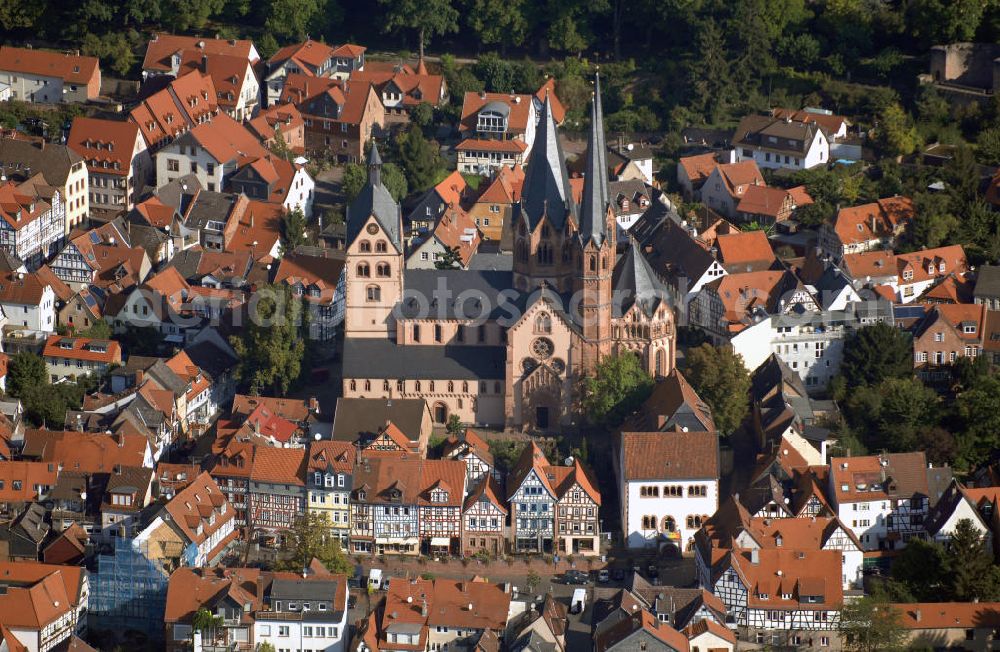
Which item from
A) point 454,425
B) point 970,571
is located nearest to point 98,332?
point 454,425

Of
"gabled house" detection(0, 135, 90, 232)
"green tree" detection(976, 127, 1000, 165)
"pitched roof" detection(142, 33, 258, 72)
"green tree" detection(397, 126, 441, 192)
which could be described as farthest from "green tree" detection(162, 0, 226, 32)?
"green tree" detection(976, 127, 1000, 165)

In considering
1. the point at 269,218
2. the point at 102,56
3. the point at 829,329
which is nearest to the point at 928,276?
the point at 829,329

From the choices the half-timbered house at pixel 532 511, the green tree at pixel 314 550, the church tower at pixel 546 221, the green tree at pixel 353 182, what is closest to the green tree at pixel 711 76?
the green tree at pixel 353 182

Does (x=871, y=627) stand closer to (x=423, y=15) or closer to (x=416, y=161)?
(x=416, y=161)

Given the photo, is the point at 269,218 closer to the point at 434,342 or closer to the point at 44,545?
the point at 434,342

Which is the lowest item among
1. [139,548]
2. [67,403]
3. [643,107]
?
[139,548]

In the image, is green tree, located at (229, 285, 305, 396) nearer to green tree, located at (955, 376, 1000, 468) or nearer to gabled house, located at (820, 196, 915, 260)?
gabled house, located at (820, 196, 915, 260)

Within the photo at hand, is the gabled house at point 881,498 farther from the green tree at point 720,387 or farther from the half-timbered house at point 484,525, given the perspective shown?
the half-timbered house at point 484,525
